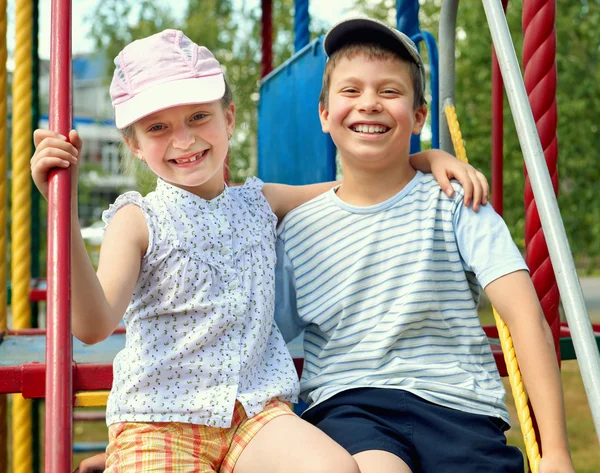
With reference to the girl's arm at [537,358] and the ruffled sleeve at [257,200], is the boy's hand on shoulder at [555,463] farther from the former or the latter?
the ruffled sleeve at [257,200]

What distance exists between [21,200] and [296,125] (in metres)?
1.06

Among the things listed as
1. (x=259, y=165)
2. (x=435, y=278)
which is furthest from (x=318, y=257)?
(x=259, y=165)

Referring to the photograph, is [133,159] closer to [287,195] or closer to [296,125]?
[287,195]

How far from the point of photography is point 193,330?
173cm

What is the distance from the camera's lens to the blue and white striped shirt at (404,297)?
1798mm

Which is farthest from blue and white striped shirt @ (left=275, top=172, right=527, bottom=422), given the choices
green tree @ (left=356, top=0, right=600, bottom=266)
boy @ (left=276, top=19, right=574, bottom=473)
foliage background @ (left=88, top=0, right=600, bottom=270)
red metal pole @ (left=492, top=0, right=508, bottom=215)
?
green tree @ (left=356, top=0, right=600, bottom=266)

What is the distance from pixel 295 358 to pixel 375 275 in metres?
0.36

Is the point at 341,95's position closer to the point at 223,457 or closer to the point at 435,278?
the point at 435,278

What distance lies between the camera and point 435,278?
1.86m

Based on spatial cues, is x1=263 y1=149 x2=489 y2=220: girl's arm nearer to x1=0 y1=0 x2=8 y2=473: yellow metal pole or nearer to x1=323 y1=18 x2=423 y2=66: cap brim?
x1=323 y1=18 x2=423 y2=66: cap brim

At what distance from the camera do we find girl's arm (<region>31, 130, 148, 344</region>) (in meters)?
1.37

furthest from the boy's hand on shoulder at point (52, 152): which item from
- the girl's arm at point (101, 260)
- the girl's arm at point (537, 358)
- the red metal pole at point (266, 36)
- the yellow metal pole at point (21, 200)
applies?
the red metal pole at point (266, 36)

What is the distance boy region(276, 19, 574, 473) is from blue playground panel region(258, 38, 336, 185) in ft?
1.90

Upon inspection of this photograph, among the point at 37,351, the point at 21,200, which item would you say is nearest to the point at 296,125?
the point at 21,200
